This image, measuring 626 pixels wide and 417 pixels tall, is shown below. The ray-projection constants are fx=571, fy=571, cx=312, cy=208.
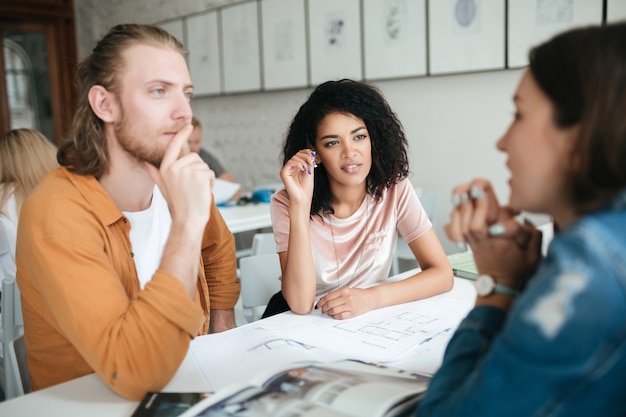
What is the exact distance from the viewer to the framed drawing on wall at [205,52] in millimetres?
4859

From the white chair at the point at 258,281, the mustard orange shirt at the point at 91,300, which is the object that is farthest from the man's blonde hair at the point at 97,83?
the white chair at the point at 258,281

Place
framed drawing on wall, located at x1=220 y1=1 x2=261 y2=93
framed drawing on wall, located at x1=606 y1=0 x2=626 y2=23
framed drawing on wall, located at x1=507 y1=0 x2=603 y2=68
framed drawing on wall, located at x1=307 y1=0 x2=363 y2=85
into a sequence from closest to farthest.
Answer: framed drawing on wall, located at x1=606 y1=0 x2=626 y2=23 < framed drawing on wall, located at x1=507 y1=0 x2=603 y2=68 < framed drawing on wall, located at x1=307 y1=0 x2=363 y2=85 < framed drawing on wall, located at x1=220 y1=1 x2=261 y2=93

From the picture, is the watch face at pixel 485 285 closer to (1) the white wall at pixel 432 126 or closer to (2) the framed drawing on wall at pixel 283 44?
(1) the white wall at pixel 432 126

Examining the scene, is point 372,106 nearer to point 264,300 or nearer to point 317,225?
point 317,225

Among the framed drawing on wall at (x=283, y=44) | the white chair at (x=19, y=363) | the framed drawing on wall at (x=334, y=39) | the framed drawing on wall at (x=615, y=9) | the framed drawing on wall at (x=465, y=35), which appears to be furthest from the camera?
the framed drawing on wall at (x=283, y=44)

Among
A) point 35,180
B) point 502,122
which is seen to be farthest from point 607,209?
point 502,122

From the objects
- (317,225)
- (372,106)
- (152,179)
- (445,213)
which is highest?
(372,106)

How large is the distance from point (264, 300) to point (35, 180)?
1.29m

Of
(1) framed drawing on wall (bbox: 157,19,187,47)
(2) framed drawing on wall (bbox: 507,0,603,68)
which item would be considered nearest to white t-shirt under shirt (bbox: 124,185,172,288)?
(2) framed drawing on wall (bbox: 507,0,603,68)

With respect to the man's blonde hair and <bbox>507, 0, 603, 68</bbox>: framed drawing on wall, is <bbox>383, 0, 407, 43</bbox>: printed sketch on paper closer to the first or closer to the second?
<bbox>507, 0, 603, 68</bbox>: framed drawing on wall

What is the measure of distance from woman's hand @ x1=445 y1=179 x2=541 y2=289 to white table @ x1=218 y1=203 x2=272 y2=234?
6.58 feet

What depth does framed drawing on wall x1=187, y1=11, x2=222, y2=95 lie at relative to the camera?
4859 millimetres

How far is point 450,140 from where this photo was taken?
139 inches

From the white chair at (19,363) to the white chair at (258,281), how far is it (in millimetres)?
643
